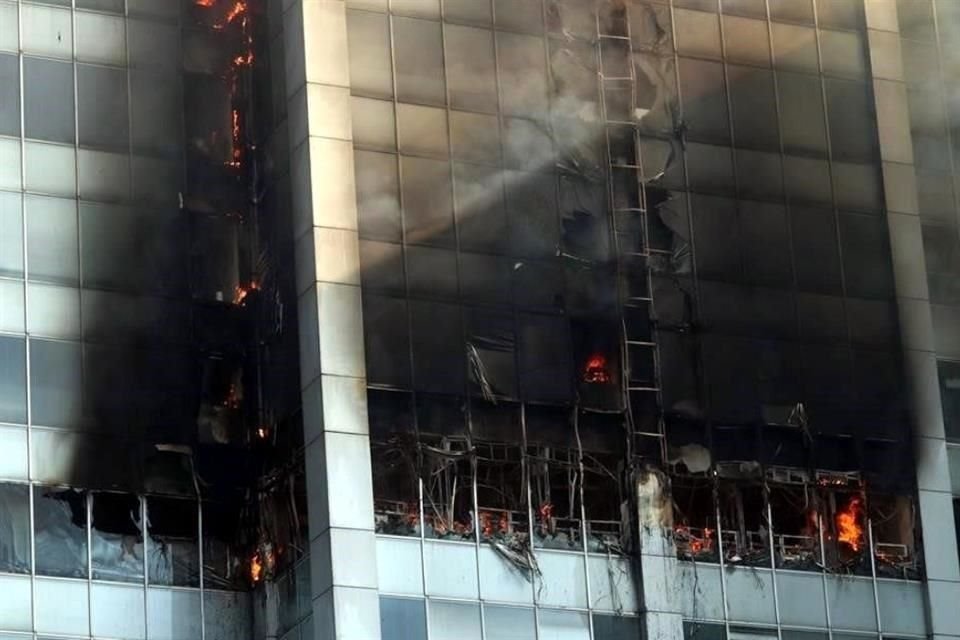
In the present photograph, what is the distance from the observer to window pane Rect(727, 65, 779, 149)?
56812mm

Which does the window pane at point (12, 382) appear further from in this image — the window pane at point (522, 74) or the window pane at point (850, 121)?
the window pane at point (850, 121)

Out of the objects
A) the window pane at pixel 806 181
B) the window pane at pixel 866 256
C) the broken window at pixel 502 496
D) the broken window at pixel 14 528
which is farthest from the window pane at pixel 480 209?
the broken window at pixel 14 528

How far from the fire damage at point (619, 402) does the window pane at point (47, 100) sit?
687cm

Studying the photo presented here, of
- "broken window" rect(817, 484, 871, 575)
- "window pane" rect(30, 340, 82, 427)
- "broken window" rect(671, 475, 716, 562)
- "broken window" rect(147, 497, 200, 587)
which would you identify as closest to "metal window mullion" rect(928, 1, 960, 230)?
"broken window" rect(817, 484, 871, 575)

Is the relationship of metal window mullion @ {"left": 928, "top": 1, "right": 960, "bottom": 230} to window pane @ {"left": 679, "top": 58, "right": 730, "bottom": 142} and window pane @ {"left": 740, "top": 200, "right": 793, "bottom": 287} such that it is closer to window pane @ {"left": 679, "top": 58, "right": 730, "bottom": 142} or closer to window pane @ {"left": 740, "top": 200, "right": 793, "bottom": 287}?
window pane @ {"left": 740, "top": 200, "right": 793, "bottom": 287}

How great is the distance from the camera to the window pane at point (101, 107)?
54.1 m

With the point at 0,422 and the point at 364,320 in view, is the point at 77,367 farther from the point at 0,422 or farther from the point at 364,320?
the point at 364,320

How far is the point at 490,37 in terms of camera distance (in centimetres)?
5441

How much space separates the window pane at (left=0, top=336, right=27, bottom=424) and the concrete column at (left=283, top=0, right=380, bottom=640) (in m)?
5.18

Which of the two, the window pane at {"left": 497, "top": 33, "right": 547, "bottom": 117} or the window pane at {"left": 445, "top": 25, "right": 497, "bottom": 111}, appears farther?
the window pane at {"left": 497, "top": 33, "right": 547, "bottom": 117}

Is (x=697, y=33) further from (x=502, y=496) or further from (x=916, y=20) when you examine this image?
(x=502, y=496)

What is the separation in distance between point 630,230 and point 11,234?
1199 cm

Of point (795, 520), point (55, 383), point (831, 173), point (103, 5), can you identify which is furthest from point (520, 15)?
point (55, 383)

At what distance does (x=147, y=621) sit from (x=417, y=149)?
33.5 ft
